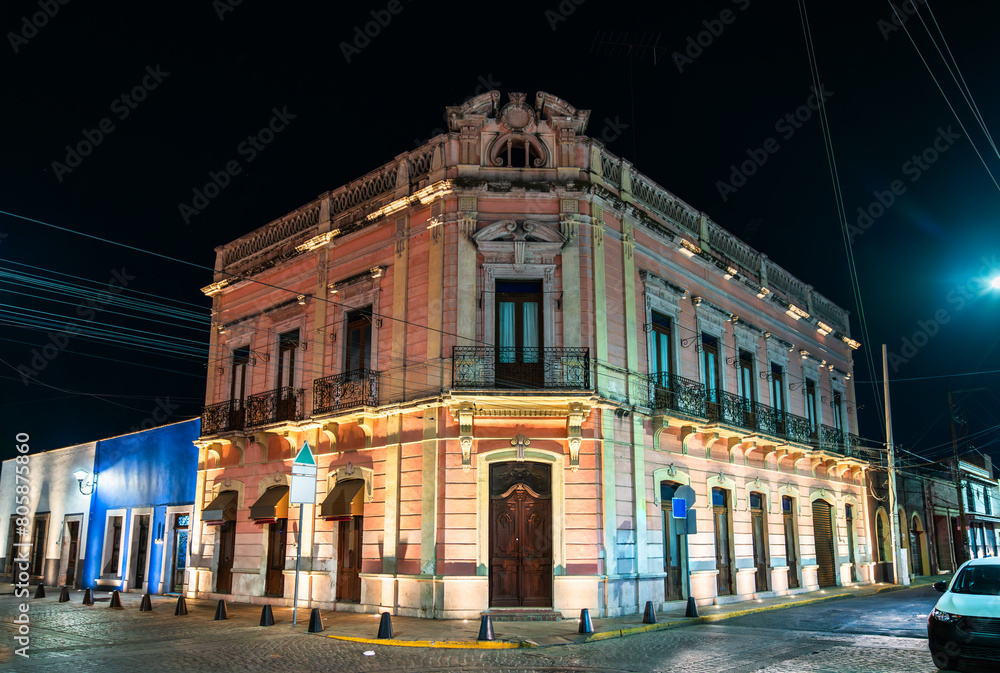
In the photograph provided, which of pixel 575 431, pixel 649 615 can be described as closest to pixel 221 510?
pixel 575 431

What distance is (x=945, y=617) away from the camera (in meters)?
10.6

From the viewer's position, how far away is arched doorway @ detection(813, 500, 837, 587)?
26.8m

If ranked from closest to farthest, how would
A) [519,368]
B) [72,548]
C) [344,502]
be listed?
1. [519,368]
2. [344,502]
3. [72,548]

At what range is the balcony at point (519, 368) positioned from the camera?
17094 mm

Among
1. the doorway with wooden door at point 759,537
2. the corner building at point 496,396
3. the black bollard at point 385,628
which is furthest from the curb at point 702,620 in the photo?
the black bollard at point 385,628

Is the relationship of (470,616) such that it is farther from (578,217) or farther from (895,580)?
(895,580)

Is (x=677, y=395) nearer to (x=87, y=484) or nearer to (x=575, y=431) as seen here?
(x=575, y=431)

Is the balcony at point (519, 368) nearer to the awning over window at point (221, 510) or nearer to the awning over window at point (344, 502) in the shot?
the awning over window at point (344, 502)

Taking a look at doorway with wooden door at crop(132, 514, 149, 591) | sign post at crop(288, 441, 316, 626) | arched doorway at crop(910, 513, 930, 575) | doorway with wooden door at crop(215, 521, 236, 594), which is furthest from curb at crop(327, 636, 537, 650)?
arched doorway at crop(910, 513, 930, 575)

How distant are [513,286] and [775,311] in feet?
41.7

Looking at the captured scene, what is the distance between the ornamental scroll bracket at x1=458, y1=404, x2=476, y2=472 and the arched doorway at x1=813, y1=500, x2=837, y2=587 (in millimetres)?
15260

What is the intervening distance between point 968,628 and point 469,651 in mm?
7282

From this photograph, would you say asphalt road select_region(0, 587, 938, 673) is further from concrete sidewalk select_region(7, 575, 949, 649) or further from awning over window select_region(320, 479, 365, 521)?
awning over window select_region(320, 479, 365, 521)

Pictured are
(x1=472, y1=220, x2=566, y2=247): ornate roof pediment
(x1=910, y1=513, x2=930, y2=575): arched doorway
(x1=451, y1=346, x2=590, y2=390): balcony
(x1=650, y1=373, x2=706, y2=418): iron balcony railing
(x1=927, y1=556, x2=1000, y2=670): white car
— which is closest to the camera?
(x1=927, y1=556, x2=1000, y2=670): white car
